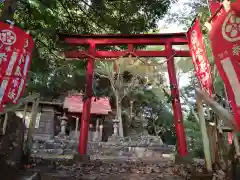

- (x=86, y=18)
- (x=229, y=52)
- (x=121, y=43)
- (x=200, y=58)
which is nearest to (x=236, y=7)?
(x=229, y=52)

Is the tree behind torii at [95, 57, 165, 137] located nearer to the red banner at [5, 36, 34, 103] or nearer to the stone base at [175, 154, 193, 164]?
the stone base at [175, 154, 193, 164]

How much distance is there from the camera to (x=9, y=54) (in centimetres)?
494

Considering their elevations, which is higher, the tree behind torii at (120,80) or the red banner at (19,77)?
the tree behind torii at (120,80)

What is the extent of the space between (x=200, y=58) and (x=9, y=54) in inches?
189

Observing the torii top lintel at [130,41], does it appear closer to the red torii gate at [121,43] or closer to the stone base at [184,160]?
the red torii gate at [121,43]

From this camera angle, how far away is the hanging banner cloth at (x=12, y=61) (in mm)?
4734

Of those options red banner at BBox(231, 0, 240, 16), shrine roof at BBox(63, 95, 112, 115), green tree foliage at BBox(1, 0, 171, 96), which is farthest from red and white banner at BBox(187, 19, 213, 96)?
shrine roof at BBox(63, 95, 112, 115)

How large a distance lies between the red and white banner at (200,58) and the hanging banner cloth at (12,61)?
167 inches

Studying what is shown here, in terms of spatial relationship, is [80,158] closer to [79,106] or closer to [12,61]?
[12,61]

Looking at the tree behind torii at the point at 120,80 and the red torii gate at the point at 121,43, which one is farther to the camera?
the tree behind torii at the point at 120,80

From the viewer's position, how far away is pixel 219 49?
10.3 ft

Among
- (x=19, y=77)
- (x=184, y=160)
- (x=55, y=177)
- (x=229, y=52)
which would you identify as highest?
(x=19, y=77)

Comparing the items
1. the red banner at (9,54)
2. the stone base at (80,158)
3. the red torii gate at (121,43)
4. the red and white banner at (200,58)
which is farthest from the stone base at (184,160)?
the red banner at (9,54)

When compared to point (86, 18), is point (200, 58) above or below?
below
